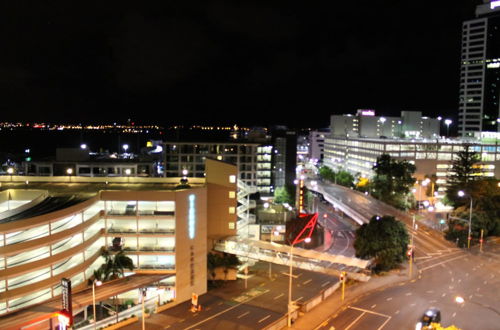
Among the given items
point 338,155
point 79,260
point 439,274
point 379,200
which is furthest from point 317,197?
point 79,260

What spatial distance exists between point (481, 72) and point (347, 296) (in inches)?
5438

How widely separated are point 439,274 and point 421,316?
14.2m

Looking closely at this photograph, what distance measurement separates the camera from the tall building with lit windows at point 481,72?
148625 mm

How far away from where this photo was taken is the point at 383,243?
5138 cm

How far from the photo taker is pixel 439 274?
50.6 m

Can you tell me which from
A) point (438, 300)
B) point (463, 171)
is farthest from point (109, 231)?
point (463, 171)

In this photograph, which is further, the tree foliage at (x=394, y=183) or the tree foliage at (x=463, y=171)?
the tree foliage at (x=463, y=171)

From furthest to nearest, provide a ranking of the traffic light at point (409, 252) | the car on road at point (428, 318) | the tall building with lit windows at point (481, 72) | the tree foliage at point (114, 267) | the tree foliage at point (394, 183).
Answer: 1. the tall building with lit windows at point (481, 72)
2. the tree foliage at point (394, 183)
3. the traffic light at point (409, 252)
4. the tree foliage at point (114, 267)
5. the car on road at point (428, 318)

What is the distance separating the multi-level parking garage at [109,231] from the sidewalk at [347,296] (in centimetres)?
1292

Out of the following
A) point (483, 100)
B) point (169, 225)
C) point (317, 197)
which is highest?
point (483, 100)

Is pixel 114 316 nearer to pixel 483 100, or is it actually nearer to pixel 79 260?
pixel 79 260

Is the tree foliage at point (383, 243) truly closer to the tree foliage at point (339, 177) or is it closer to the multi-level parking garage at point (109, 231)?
the multi-level parking garage at point (109, 231)

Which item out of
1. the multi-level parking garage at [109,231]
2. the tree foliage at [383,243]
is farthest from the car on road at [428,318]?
the multi-level parking garage at [109,231]

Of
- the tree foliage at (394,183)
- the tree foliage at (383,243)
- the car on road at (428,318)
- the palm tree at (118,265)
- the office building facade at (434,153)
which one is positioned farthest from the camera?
the office building facade at (434,153)
